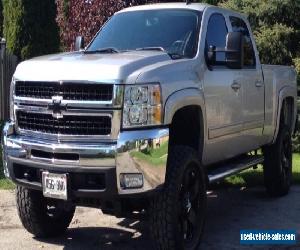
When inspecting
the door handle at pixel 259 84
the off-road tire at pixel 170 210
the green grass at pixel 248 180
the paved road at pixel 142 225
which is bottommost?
the green grass at pixel 248 180

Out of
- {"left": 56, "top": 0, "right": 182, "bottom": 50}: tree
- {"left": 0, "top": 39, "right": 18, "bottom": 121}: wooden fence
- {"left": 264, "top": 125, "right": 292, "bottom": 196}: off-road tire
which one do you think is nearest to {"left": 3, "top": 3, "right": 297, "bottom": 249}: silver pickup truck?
{"left": 264, "top": 125, "right": 292, "bottom": 196}: off-road tire

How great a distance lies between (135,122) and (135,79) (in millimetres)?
350

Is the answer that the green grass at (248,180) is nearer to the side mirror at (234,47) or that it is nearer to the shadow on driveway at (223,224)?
the shadow on driveway at (223,224)

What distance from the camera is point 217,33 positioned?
652 cm

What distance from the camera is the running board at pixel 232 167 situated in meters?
6.08

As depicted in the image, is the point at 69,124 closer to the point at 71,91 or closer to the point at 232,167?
the point at 71,91

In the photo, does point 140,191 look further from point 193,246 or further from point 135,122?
point 193,246

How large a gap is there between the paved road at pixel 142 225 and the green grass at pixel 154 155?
1286 millimetres

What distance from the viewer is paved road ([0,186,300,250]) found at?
5.84 meters

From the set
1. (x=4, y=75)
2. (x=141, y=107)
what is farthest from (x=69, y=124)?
(x=4, y=75)

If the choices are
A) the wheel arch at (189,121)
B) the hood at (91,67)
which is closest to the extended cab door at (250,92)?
the wheel arch at (189,121)

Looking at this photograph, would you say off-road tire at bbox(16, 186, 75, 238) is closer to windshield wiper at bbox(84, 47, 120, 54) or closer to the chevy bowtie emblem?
the chevy bowtie emblem

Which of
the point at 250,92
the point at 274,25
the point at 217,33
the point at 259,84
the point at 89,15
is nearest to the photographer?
the point at 217,33

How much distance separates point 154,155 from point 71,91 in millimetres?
892
